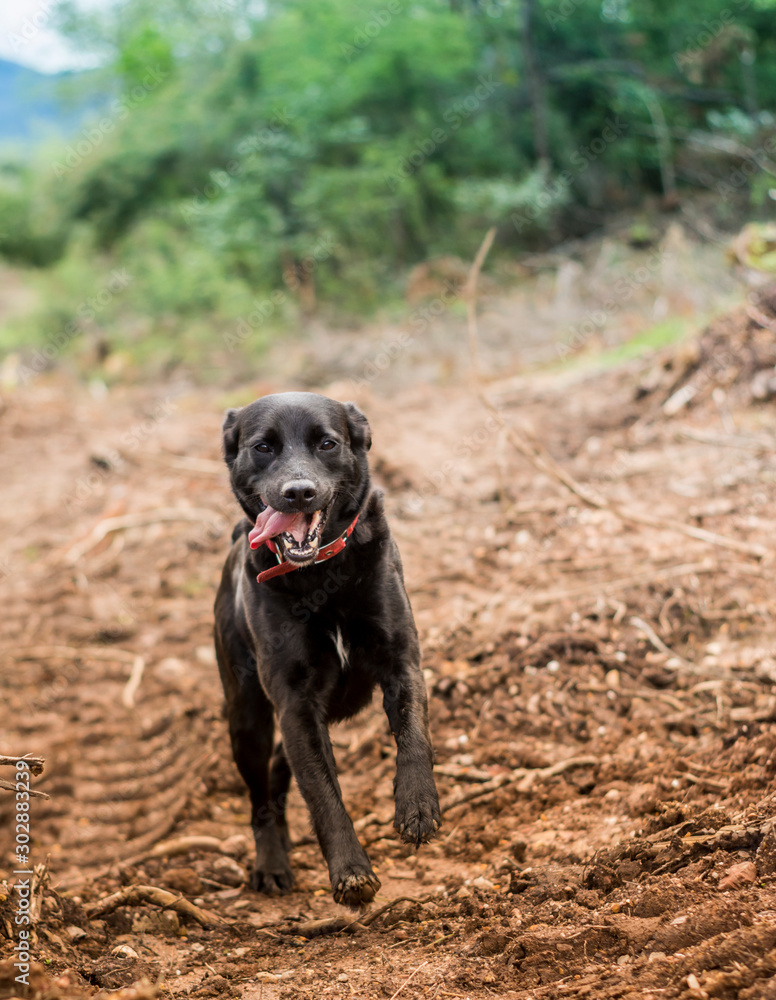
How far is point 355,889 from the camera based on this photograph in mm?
2637

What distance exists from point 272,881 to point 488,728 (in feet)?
4.23

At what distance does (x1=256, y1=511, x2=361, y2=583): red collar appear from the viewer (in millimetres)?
2896

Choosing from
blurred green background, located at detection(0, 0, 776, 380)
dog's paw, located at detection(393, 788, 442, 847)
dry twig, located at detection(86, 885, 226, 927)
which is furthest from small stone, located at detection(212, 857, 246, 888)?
blurred green background, located at detection(0, 0, 776, 380)

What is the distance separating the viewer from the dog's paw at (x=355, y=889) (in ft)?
8.66

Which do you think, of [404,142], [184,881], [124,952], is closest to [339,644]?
[124,952]

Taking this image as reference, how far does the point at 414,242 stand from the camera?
18.9 metres

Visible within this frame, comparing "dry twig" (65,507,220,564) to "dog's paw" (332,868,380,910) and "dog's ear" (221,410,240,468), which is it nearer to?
"dog's ear" (221,410,240,468)

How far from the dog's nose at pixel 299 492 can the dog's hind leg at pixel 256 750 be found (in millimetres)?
1028

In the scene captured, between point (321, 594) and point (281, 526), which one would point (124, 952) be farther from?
point (281, 526)

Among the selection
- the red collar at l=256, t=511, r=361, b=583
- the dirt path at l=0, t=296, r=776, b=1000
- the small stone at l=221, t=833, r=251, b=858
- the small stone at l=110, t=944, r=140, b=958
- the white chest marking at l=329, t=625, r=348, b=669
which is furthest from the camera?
the small stone at l=221, t=833, r=251, b=858

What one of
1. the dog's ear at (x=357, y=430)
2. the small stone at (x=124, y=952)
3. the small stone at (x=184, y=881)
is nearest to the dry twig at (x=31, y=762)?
the small stone at (x=124, y=952)

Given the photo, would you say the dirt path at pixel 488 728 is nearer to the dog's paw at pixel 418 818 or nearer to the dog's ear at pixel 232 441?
the dog's paw at pixel 418 818

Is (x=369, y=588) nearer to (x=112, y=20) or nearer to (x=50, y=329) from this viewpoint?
(x=50, y=329)

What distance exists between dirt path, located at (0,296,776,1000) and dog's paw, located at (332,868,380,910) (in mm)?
154
